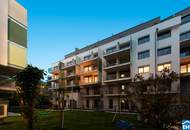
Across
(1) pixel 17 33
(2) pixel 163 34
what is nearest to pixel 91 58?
(2) pixel 163 34

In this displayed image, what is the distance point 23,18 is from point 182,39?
2517cm

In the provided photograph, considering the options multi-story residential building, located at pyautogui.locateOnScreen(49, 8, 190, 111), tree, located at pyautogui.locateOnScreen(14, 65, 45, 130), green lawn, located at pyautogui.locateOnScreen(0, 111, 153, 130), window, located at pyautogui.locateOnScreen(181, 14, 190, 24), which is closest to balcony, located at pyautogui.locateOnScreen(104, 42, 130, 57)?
multi-story residential building, located at pyautogui.locateOnScreen(49, 8, 190, 111)

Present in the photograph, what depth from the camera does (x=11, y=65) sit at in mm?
34125

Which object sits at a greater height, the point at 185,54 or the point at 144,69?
the point at 185,54

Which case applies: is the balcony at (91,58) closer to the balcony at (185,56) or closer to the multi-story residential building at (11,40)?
the balcony at (185,56)

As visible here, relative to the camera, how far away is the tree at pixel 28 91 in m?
20.7

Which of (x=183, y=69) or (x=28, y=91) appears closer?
(x=28, y=91)

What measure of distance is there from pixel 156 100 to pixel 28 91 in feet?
29.0

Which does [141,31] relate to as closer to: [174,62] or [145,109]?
[174,62]

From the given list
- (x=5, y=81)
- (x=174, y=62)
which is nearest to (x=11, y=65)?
(x=5, y=81)

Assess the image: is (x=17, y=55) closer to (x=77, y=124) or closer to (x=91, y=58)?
(x=77, y=124)

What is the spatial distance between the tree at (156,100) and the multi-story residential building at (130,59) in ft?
57.5

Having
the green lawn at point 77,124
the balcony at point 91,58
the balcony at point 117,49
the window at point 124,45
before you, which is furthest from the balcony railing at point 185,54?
the balcony at point 91,58

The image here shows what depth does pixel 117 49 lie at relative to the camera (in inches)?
2547
